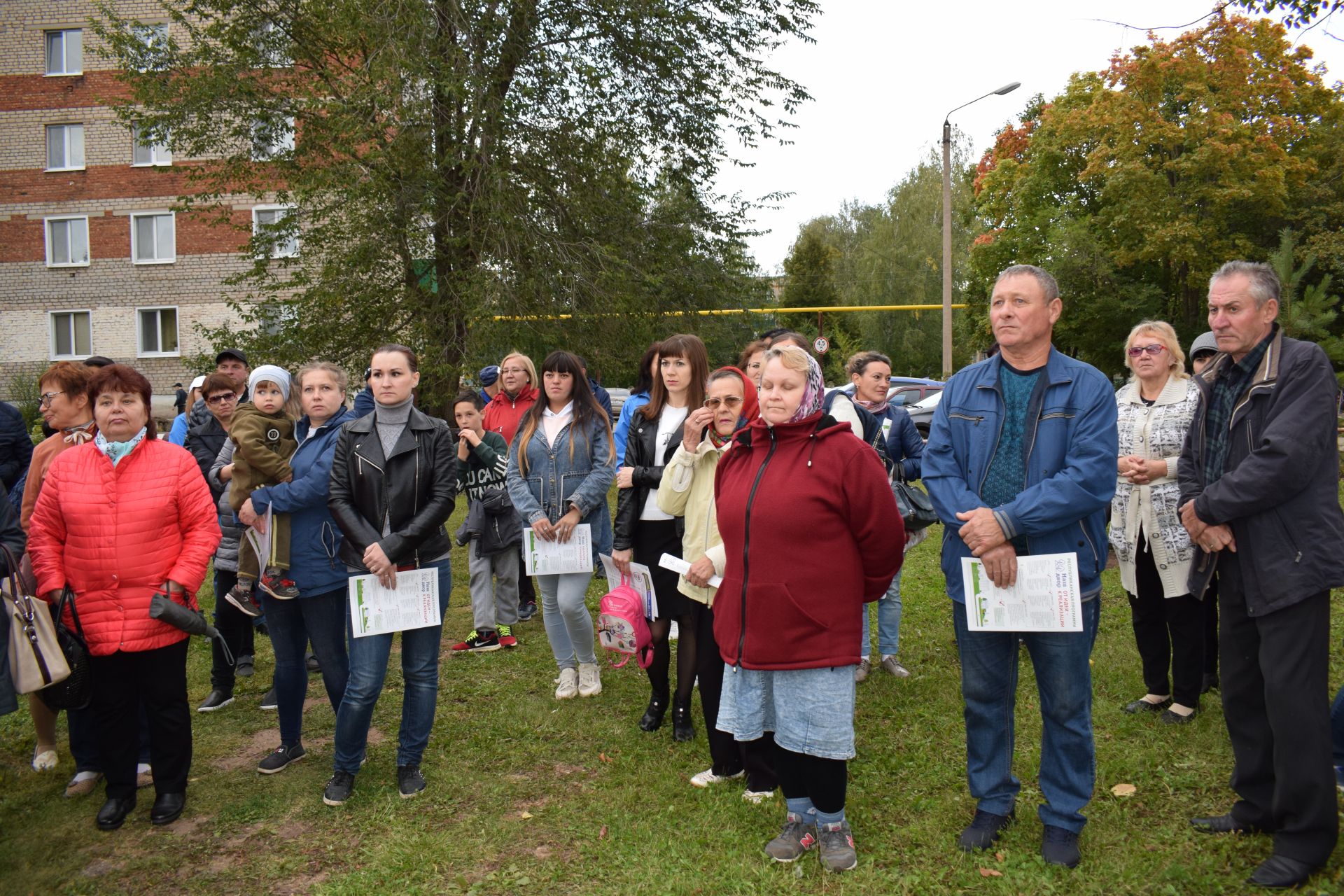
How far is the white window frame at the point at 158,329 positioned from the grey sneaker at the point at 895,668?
104ft

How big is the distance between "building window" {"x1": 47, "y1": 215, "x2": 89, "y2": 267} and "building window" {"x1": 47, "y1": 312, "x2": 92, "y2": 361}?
1763 millimetres

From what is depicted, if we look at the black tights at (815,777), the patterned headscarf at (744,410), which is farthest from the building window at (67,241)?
the black tights at (815,777)

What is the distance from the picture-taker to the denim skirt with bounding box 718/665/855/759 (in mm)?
3307

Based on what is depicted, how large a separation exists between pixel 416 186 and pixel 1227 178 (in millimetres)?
21178

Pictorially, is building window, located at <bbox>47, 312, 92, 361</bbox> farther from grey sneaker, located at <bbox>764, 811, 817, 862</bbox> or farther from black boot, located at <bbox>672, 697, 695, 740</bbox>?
grey sneaker, located at <bbox>764, 811, 817, 862</bbox>

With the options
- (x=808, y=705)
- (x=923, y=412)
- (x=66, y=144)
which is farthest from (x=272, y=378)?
(x=66, y=144)

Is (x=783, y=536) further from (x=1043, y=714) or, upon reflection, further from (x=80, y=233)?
(x=80, y=233)

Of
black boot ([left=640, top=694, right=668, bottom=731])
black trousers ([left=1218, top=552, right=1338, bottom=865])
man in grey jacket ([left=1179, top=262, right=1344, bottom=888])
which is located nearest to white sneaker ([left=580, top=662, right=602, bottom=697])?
black boot ([left=640, top=694, right=668, bottom=731])

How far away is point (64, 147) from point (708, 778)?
36408mm

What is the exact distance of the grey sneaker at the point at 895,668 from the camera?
5.66 meters

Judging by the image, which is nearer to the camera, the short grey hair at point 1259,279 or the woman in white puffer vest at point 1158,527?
the short grey hair at point 1259,279

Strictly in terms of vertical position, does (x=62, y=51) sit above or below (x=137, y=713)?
above

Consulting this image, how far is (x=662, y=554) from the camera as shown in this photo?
15.2 ft

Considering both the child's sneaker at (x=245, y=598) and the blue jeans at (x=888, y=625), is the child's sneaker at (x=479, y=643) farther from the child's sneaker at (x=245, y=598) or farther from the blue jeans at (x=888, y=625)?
the blue jeans at (x=888, y=625)
